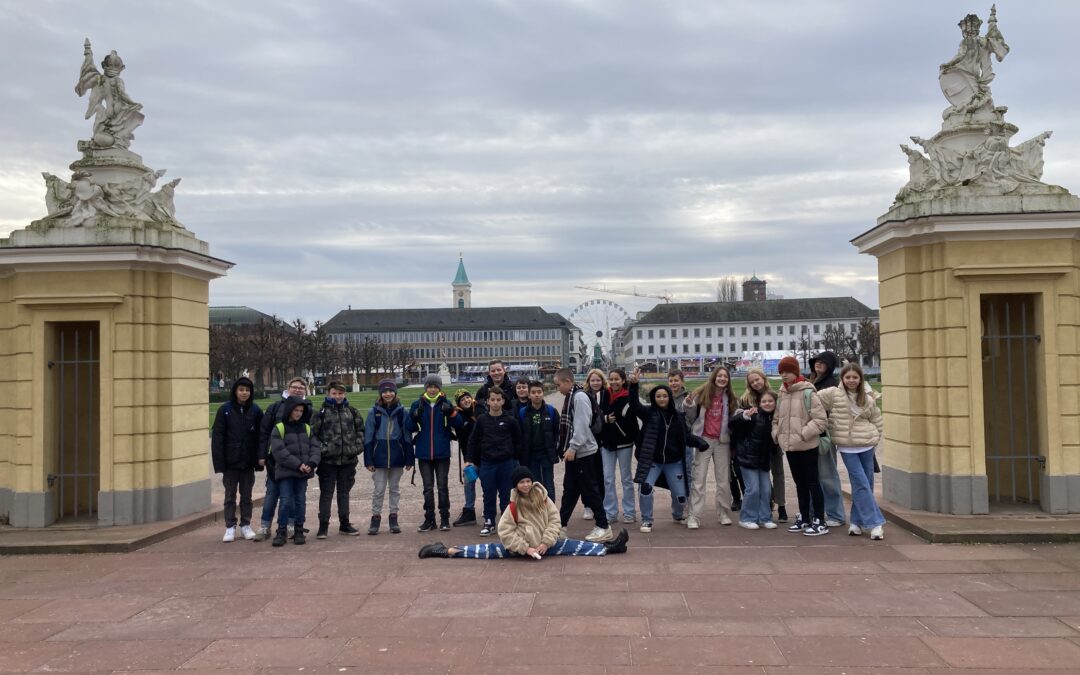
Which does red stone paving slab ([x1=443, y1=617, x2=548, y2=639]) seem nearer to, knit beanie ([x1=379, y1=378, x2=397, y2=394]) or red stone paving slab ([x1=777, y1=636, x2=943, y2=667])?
red stone paving slab ([x1=777, y1=636, x2=943, y2=667])

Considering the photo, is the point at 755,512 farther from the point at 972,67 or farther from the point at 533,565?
the point at 972,67

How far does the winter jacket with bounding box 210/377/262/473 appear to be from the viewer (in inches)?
396

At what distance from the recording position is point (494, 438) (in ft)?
33.0

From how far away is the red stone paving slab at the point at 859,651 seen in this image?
18.6ft


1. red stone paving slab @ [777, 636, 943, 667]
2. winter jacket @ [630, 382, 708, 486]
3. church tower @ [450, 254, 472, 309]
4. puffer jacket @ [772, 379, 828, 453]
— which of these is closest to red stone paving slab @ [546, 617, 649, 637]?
red stone paving slab @ [777, 636, 943, 667]

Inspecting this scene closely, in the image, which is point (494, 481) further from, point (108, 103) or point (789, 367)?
point (108, 103)

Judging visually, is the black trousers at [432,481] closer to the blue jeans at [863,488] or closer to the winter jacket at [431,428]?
the winter jacket at [431,428]

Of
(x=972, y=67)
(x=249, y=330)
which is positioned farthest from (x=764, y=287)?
(x=972, y=67)

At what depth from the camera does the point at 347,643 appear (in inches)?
247

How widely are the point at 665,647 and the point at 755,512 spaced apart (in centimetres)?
460

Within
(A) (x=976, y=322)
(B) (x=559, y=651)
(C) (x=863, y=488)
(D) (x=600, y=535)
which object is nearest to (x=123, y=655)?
(B) (x=559, y=651)

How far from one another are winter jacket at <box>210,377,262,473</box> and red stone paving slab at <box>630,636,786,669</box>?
580cm

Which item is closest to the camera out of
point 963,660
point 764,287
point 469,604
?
point 963,660

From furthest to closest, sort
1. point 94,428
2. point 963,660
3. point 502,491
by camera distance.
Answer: point 94,428 → point 502,491 → point 963,660
